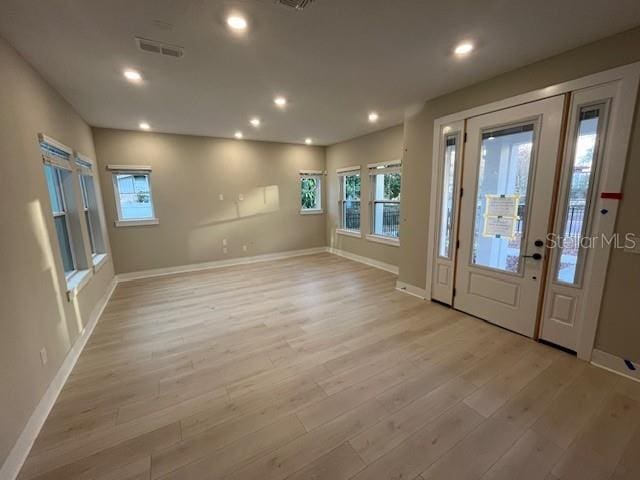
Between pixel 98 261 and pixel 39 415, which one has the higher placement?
pixel 98 261

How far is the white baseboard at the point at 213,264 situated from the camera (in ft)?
16.8

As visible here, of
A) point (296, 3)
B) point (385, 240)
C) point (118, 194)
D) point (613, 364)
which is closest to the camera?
point (296, 3)

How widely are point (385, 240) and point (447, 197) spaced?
2.00 meters

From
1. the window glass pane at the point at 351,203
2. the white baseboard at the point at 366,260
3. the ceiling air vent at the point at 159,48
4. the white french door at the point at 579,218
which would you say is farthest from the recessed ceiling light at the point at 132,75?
the white baseboard at the point at 366,260

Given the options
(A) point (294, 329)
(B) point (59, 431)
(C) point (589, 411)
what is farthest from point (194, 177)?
(C) point (589, 411)

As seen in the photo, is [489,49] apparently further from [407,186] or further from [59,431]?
[59,431]

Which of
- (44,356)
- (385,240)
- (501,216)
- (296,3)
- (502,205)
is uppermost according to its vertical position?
(296,3)

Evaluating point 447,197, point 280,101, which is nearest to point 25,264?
point 280,101

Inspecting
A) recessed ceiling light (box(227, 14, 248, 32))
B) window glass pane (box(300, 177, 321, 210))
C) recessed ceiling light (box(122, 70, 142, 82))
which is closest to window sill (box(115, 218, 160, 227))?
recessed ceiling light (box(122, 70, 142, 82))

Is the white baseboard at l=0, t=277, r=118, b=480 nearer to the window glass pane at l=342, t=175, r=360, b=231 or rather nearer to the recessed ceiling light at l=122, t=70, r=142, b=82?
the recessed ceiling light at l=122, t=70, r=142, b=82

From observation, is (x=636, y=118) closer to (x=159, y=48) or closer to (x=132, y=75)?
(x=159, y=48)

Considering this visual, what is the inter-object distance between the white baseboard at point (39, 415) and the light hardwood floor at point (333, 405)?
52 millimetres

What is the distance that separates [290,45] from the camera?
2230 millimetres

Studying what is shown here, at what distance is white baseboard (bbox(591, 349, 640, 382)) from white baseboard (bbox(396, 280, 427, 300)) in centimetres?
177
